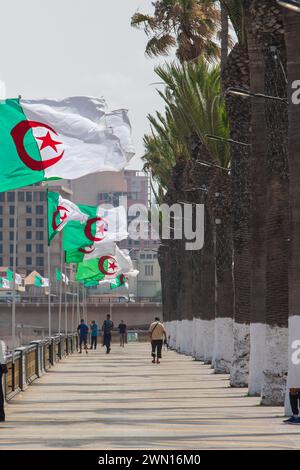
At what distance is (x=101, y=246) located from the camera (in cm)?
6981

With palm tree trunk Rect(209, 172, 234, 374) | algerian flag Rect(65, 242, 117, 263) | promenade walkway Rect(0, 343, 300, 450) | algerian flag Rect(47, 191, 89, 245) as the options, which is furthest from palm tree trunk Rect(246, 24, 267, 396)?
algerian flag Rect(65, 242, 117, 263)

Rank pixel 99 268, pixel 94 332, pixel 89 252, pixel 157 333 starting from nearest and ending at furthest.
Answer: pixel 157 333 < pixel 89 252 < pixel 99 268 < pixel 94 332

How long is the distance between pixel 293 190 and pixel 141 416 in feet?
16.2

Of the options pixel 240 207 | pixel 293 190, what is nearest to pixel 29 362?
pixel 240 207

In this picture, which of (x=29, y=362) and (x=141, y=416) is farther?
(x=29, y=362)

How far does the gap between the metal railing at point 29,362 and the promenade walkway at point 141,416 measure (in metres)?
0.33

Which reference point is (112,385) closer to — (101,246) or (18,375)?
(18,375)

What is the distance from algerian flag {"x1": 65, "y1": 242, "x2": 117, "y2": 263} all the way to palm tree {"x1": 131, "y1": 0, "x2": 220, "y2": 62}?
396 inches

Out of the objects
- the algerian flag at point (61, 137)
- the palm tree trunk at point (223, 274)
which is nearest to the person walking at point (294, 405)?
the algerian flag at point (61, 137)

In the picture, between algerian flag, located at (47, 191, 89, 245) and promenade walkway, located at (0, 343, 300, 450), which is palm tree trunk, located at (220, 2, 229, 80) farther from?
promenade walkway, located at (0, 343, 300, 450)

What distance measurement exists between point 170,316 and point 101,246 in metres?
24.9

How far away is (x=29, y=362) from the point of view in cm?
4141

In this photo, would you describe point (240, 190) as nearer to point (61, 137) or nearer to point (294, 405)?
point (61, 137)
